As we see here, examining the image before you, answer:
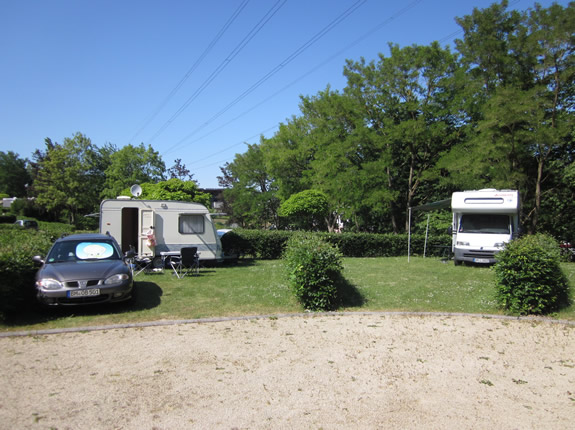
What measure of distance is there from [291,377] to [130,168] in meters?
41.5

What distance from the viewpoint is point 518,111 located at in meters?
18.1

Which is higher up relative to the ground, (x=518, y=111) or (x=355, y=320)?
(x=518, y=111)

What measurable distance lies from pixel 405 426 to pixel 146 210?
466 inches

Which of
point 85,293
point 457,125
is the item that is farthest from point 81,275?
point 457,125

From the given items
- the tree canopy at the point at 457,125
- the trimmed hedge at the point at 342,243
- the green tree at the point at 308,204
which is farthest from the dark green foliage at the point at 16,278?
the green tree at the point at 308,204

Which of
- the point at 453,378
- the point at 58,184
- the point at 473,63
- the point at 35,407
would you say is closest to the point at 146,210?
the point at 35,407

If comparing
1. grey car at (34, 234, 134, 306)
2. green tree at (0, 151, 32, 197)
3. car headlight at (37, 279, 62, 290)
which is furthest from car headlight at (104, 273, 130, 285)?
green tree at (0, 151, 32, 197)

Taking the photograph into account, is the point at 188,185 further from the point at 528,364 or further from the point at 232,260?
the point at 528,364

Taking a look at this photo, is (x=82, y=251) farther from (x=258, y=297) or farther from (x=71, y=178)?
(x=71, y=178)

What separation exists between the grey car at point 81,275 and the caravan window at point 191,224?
18.9ft

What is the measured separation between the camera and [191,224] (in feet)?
47.8

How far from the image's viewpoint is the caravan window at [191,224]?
14.5 metres

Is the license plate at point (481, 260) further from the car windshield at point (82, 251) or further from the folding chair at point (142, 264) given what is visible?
the car windshield at point (82, 251)

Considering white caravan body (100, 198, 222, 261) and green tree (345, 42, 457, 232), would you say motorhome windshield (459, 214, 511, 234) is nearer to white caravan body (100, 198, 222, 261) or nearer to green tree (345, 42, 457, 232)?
white caravan body (100, 198, 222, 261)
